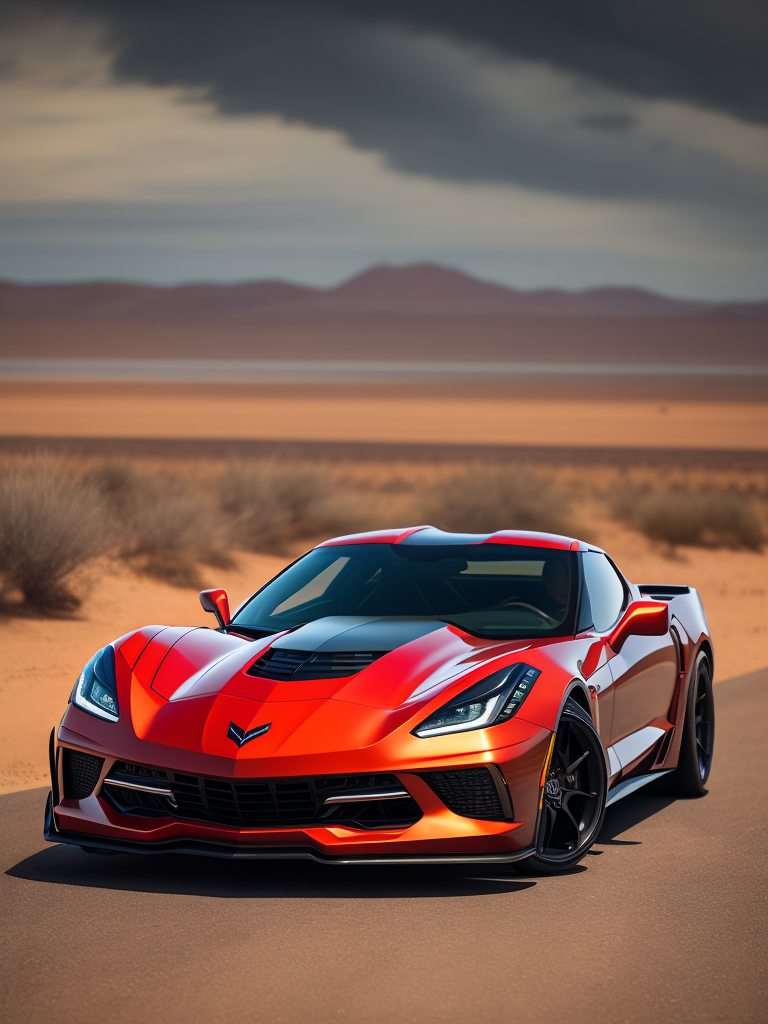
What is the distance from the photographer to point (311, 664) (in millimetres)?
5379

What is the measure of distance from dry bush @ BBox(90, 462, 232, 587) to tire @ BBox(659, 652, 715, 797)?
9.34m

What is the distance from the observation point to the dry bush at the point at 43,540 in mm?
12672

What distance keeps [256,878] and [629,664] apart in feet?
6.96

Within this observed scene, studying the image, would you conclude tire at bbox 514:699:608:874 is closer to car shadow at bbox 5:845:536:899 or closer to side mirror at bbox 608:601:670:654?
car shadow at bbox 5:845:536:899

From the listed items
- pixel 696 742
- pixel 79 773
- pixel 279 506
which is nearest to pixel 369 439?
pixel 279 506

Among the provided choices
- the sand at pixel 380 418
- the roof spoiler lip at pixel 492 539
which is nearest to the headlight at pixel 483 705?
the roof spoiler lip at pixel 492 539

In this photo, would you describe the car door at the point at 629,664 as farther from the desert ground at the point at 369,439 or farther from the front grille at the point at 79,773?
the desert ground at the point at 369,439

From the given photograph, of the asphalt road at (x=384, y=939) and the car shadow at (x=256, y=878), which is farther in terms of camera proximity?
the car shadow at (x=256, y=878)

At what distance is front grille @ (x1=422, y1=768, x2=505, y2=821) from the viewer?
495cm

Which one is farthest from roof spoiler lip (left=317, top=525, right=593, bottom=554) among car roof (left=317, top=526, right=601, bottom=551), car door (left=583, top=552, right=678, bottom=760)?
car door (left=583, top=552, right=678, bottom=760)

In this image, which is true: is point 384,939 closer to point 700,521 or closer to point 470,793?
point 470,793

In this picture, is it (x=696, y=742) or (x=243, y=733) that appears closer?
(x=243, y=733)

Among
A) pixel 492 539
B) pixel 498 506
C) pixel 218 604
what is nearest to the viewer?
pixel 218 604

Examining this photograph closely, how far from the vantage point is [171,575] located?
16109 millimetres
